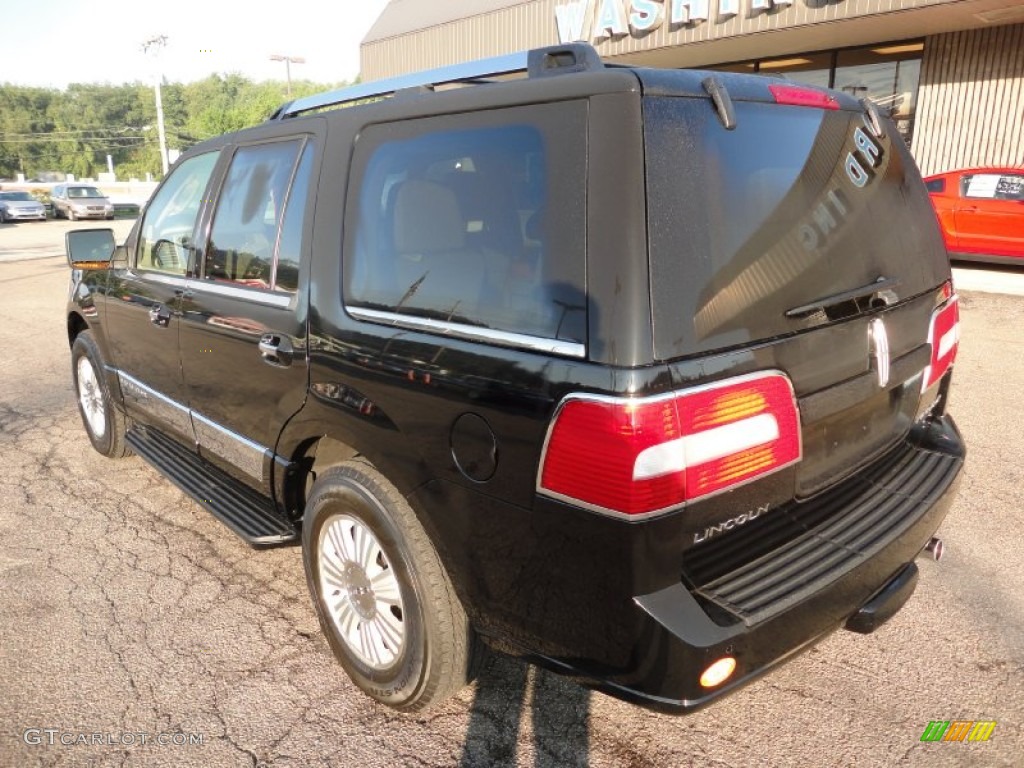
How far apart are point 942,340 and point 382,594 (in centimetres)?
219

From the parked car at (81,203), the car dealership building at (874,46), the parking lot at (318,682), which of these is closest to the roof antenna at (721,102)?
the parking lot at (318,682)

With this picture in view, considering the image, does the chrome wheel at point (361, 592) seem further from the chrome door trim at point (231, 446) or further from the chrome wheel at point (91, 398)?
the chrome wheel at point (91, 398)

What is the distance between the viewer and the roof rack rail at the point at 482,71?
2.10 meters

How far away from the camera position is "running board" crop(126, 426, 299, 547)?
3.00 metres

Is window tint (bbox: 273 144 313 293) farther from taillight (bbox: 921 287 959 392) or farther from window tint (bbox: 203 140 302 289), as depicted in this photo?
taillight (bbox: 921 287 959 392)

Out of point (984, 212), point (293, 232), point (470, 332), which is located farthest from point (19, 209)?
point (470, 332)

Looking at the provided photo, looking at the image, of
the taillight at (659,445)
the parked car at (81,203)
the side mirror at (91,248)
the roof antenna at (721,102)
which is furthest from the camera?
the parked car at (81,203)

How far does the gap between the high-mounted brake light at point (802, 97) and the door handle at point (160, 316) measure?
2.81 metres

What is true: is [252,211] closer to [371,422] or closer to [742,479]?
[371,422]

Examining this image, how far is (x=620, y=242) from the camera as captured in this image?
5.81ft

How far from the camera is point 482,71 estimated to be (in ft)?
8.19

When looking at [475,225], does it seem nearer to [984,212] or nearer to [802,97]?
[802,97]

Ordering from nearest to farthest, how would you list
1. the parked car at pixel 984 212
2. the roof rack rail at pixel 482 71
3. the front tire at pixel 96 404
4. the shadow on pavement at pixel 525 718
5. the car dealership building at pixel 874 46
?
the roof rack rail at pixel 482 71 < the shadow on pavement at pixel 525 718 < the front tire at pixel 96 404 < the parked car at pixel 984 212 < the car dealership building at pixel 874 46

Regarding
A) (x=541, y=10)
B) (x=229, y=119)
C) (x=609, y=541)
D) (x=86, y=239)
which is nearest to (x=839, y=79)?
(x=541, y=10)
